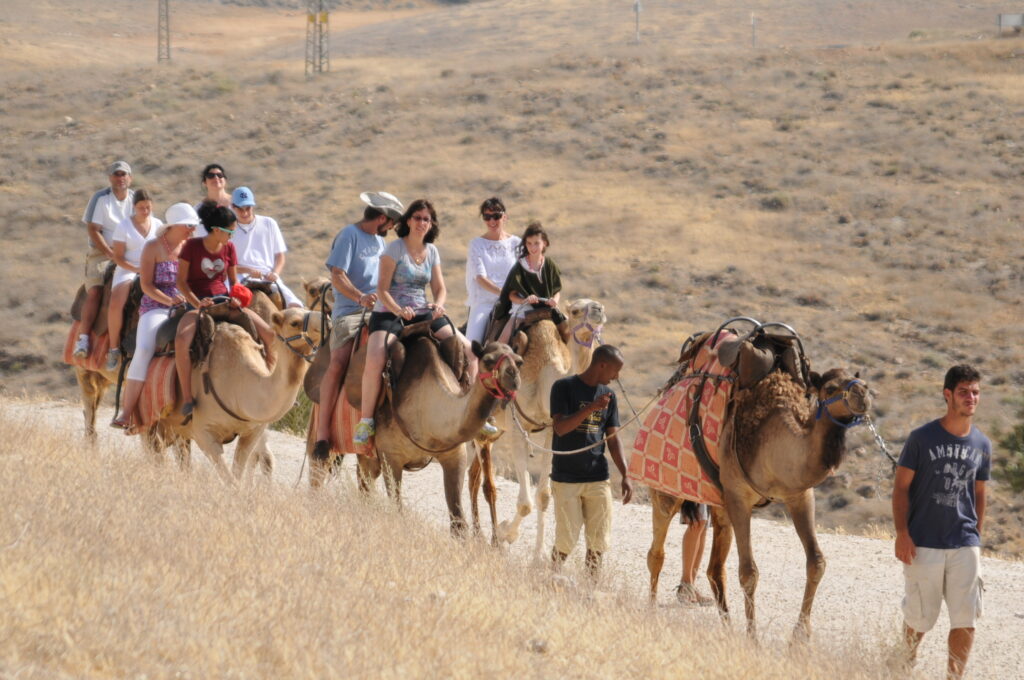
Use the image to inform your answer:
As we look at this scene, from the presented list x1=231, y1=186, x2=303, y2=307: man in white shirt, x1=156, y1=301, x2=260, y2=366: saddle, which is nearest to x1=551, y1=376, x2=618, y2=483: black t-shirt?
x1=156, y1=301, x2=260, y2=366: saddle

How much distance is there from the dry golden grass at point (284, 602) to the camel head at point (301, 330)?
2306 millimetres

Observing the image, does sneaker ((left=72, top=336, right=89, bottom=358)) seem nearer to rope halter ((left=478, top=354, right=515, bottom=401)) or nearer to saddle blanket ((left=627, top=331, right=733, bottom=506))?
rope halter ((left=478, top=354, right=515, bottom=401))

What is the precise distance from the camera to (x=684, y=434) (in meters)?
9.32

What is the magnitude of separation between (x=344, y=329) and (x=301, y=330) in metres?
Answer: 0.57

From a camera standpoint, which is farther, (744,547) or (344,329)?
(344,329)

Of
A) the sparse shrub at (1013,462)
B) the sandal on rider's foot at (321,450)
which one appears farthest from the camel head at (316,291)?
the sparse shrub at (1013,462)

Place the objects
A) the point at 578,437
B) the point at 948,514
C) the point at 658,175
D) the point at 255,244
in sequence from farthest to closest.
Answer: the point at 658,175, the point at 255,244, the point at 578,437, the point at 948,514

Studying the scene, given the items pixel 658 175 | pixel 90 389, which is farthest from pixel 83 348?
pixel 658 175

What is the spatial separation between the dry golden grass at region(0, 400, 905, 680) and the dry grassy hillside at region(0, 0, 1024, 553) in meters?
14.4

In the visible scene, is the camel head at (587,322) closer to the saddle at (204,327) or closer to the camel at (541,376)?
the camel at (541,376)

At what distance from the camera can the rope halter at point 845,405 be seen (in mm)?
7762

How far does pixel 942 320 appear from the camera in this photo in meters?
33.8

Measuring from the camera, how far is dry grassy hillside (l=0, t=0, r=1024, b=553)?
109 ft

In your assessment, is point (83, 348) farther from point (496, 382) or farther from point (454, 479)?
point (496, 382)
